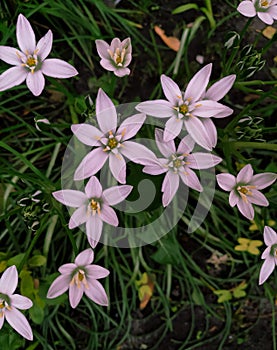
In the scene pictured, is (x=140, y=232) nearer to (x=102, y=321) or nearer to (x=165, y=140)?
(x=102, y=321)

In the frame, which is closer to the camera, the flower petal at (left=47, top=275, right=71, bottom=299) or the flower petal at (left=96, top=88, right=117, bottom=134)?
the flower petal at (left=96, top=88, right=117, bottom=134)

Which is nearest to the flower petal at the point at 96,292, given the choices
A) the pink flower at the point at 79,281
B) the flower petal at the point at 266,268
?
the pink flower at the point at 79,281

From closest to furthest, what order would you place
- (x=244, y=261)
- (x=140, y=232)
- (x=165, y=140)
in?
(x=165, y=140)
(x=140, y=232)
(x=244, y=261)

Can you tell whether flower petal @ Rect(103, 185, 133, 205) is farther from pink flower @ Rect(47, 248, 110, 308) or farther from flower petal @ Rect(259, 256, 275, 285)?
flower petal @ Rect(259, 256, 275, 285)

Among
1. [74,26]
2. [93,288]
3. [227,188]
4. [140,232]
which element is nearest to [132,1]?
[74,26]

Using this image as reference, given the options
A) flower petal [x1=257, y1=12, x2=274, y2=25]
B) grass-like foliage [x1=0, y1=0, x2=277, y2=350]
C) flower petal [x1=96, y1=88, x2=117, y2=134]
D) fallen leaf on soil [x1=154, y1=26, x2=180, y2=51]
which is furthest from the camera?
fallen leaf on soil [x1=154, y1=26, x2=180, y2=51]

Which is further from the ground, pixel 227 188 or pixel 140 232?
pixel 227 188

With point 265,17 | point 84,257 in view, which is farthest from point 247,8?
point 84,257

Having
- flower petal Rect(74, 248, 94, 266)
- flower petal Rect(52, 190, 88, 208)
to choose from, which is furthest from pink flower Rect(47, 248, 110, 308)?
flower petal Rect(52, 190, 88, 208)
